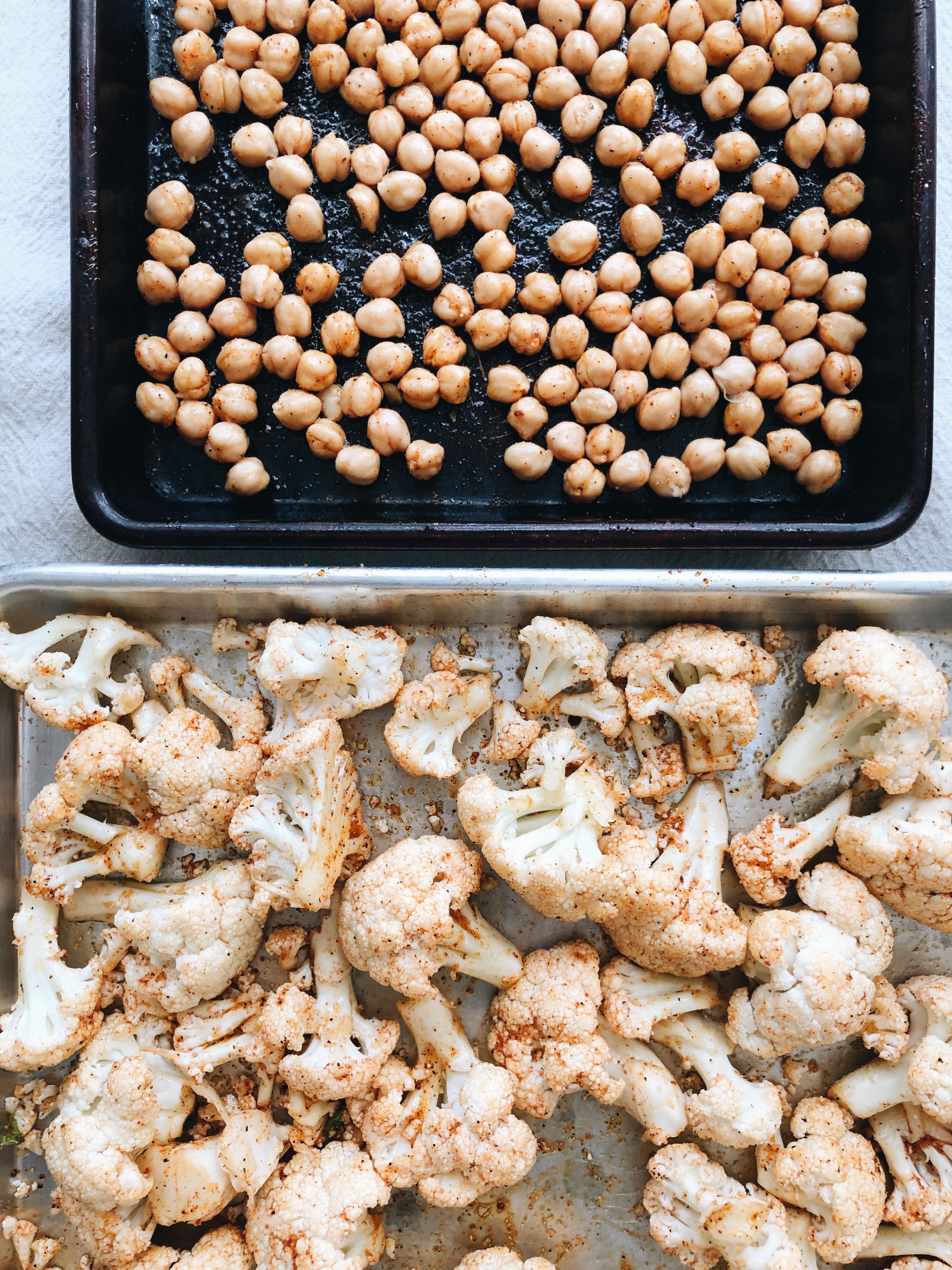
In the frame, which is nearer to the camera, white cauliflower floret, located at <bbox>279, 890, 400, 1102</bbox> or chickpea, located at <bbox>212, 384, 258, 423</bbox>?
white cauliflower floret, located at <bbox>279, 890, 400, 1102</bbox>

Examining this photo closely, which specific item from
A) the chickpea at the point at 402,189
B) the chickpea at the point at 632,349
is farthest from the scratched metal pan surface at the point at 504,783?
the chickpea at the point at 402,189

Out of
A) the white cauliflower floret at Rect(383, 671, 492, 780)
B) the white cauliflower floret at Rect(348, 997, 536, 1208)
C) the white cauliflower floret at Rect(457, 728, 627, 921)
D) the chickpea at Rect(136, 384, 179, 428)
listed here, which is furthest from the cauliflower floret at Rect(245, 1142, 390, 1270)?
the chickpea at Rect(136, 384, 179, 428)

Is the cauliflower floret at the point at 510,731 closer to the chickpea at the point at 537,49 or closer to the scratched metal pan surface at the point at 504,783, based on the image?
the scratched metal pan surface at the point at 504,783

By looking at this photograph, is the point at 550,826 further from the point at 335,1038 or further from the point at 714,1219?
the point at 714,1219

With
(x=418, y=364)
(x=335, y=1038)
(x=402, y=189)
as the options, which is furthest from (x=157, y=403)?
(x=335, y=1038)

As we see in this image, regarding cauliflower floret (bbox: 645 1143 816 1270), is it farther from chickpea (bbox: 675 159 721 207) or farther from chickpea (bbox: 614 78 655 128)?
chickpea (bbox: 614 78 655 128)
